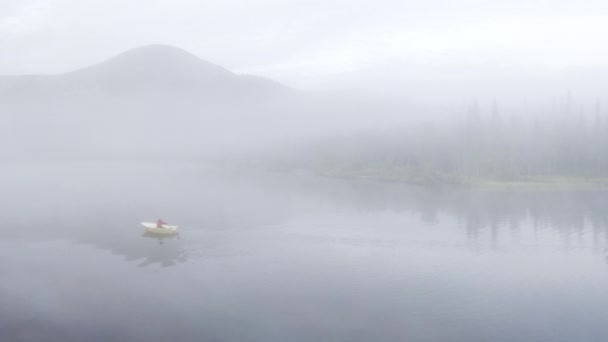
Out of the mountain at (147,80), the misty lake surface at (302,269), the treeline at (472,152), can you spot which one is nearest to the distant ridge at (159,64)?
the mountain at (147,80)

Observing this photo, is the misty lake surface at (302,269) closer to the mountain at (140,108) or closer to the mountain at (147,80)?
the mountain at (140,108)

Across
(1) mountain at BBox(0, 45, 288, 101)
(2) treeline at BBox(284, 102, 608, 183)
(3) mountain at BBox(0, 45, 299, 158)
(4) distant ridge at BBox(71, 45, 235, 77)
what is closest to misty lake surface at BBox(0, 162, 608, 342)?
(2) treeline at BBox(284, 102, 608, 183)

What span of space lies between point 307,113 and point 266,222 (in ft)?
89.4

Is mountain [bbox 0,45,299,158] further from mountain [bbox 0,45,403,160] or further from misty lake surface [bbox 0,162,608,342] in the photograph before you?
misty lake surface [bbox 0,162,608,342]

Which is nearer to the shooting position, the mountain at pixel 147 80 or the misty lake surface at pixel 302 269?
the misty lake surface at pixel 302 269

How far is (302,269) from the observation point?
6867 mm

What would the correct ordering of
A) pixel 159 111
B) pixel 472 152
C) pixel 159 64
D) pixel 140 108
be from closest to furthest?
pixel 472 152 < pixel 140 108 < pixel 159 111 < pixel 159 64

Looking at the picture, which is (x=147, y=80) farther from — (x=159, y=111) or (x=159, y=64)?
(x=159, y=111)

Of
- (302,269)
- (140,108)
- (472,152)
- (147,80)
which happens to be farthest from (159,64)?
(302,269)

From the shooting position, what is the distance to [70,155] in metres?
27.5

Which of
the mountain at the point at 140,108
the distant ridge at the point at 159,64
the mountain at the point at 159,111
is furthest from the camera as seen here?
the distant ridge at the point at 159,64

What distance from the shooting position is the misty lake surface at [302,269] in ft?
16.8

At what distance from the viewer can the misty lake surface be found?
16.8ft

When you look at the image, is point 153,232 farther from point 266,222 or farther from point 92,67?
point 92,67
